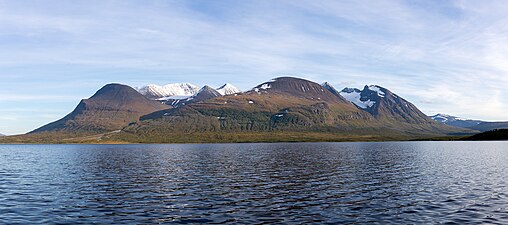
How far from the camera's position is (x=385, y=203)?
4178 cm

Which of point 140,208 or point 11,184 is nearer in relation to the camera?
point 140,208

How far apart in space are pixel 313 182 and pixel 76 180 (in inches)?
1497

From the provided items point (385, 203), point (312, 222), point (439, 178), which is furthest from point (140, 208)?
point (439, 178)

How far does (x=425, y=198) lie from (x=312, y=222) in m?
18.0

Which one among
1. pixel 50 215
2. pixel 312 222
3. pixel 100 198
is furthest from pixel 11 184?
pixel 312 222

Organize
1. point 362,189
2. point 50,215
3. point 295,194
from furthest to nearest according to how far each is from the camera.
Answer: point 362,189 → point 295,194 → point 50,215

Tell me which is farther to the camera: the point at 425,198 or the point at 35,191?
the point at 35,191

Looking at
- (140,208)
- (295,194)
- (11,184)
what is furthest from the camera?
(11,184)

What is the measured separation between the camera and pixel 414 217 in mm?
34875

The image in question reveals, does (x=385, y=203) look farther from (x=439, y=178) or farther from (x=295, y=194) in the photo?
(x=439, y=178)

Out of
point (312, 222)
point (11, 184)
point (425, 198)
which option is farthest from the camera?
point (11, 184)

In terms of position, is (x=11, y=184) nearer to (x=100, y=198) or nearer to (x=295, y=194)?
(x=100, y=198)

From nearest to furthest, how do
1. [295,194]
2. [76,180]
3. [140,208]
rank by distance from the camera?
[140,208]
[295,194]
[76,180]

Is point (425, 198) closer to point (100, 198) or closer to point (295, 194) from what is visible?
point (295, 194)
